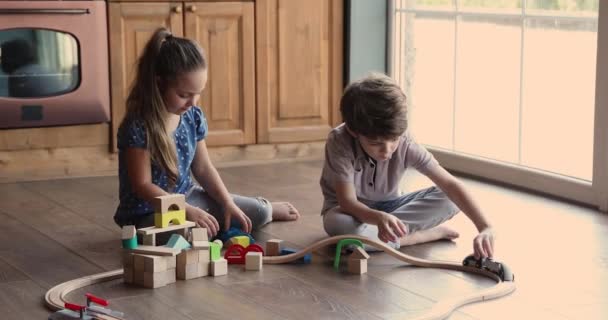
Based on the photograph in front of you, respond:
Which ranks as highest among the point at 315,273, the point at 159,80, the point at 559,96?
the point at 159,80

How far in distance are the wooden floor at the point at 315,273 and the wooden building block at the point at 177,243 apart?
82 millimetres

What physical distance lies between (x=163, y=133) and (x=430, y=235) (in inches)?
28.7

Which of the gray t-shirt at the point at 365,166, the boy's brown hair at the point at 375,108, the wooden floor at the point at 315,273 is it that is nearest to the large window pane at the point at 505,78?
the wooden floor at the point at 315,273

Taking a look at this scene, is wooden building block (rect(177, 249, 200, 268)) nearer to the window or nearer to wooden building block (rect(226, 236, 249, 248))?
wooden building block (rect(226, 236, 249, 248))

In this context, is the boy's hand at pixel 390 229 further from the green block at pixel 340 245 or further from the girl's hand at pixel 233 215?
the girl's hand at pixel 233 215

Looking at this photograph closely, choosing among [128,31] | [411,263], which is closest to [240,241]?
[411,263]

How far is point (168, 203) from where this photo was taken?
7.29 ft

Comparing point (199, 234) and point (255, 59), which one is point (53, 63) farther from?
point (199, 234)

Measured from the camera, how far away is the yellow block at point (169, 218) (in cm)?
221

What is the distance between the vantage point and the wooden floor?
2.02 meters

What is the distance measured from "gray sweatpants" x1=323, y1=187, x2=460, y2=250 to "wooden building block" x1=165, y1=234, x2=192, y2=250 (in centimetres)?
45

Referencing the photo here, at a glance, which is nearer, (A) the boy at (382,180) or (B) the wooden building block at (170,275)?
(B) the wooden building block at (170,275)

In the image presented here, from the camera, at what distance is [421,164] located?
251 cm

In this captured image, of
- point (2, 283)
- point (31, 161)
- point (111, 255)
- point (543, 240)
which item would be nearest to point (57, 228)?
point (111, 255)
